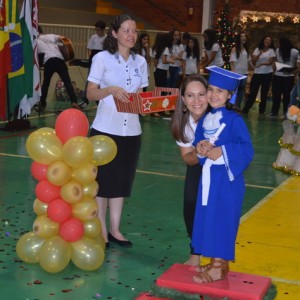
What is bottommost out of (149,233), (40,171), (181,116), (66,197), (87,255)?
(149,233)

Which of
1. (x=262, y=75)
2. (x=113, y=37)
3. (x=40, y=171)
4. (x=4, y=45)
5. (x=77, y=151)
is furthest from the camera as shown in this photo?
(x=262, y=75)

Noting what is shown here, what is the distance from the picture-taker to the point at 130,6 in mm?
24406

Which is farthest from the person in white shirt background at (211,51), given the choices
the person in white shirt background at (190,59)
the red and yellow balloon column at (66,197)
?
the red and yellow balloon column at (66,197)

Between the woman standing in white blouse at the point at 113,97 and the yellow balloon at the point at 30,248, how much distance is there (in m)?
0.67

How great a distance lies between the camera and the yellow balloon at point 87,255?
193 inches

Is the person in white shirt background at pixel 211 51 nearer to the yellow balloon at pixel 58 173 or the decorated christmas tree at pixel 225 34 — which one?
the decorated christmas tree at pixel 225 34

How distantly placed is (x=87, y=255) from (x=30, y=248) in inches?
16.1

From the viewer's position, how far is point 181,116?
470 centimetres

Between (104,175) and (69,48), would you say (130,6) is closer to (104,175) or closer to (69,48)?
(69,48)

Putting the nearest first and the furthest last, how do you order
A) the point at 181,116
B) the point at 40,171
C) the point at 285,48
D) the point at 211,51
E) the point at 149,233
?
the point at 181,116, the point at 40,171, the point at 149,233, the point at 285,48, the point at 211,51

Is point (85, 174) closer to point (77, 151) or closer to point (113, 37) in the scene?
point (77, 151)

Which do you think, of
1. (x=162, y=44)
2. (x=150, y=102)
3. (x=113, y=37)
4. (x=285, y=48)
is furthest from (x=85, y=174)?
(x=285, y=48)

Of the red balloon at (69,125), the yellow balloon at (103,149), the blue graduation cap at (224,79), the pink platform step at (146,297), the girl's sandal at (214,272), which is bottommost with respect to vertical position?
the pink platform step at (146,297)

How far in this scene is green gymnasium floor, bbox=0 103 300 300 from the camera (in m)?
4.71
